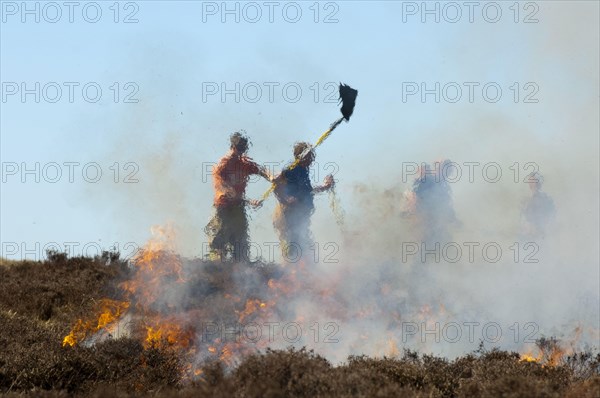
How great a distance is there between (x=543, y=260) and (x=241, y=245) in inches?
258

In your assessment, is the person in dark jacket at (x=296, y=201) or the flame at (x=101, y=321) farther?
the person in dark jacket at (x=296, y=201)

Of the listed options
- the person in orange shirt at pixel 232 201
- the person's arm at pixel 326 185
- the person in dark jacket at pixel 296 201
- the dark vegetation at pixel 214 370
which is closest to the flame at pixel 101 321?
the dark vegetation at pixel 214 370

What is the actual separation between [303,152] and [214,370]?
32.7ft

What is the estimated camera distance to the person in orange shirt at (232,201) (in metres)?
18.1

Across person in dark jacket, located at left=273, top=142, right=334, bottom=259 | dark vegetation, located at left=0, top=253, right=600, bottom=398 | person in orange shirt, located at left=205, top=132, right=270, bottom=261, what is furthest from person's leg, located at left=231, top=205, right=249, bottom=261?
dark vegetation, located at left=0, top=253, right=600, bottom=398

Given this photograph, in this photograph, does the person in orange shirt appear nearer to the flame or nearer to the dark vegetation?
the dark vegetation

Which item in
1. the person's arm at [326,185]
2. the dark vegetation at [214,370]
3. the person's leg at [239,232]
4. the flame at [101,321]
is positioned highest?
the person's arm at [326,185]

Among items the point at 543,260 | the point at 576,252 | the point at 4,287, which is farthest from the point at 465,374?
the point at 4,287

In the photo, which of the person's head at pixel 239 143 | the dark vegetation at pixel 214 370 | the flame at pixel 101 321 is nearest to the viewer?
the dark vegetation at pixel 214 370

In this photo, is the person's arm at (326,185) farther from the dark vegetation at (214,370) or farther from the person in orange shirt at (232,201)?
the dark vegetation at (214,370)

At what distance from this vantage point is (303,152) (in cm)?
1814

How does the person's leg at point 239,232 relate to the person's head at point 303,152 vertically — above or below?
below

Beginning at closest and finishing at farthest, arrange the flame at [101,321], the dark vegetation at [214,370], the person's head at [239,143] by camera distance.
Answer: the dark vegetation at [214,370] → the flame at [101,321] → the person's head at [239,143]

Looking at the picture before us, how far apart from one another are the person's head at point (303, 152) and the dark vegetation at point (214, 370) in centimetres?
474
